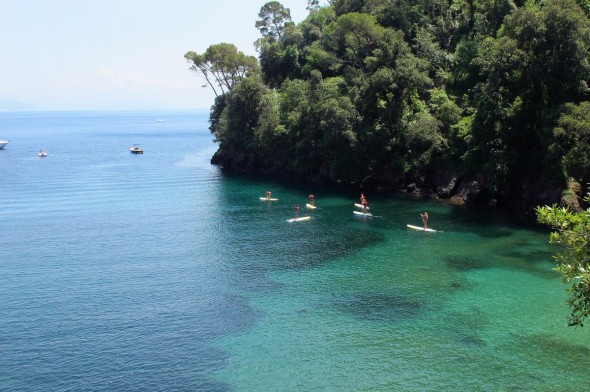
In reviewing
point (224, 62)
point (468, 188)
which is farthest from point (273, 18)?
point (468, 188)

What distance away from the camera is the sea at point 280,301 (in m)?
25.8

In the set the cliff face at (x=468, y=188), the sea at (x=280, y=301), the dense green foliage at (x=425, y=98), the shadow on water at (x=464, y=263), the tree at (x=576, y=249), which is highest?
the dense green foliage at (x=425, y=98)

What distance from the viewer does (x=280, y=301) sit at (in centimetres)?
3538

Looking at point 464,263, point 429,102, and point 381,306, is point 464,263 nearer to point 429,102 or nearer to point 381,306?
point 381,306

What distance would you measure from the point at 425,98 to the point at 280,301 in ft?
169

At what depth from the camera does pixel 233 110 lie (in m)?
97.1

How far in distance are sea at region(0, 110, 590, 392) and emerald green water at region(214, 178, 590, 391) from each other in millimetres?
114

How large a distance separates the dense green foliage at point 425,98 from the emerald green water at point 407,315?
10.6m

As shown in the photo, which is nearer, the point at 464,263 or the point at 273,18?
the point at 464,263

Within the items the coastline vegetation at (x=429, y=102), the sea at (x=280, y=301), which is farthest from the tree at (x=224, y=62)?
the sea at (x=280, y=301)

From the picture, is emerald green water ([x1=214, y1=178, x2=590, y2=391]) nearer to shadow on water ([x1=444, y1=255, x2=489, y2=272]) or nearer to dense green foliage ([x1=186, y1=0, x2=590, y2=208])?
shadow on water ([x1=444, y1=255, x2=489, y2=272])

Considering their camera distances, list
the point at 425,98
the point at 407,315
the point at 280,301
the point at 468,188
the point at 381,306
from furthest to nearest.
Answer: the point at 425,98, the point at 468,188, the point at 280,301, the point at 381,306, the point at 407,315

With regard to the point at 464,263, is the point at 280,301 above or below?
below

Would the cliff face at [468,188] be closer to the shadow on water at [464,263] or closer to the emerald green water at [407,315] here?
the emerald green water at [407,315]
